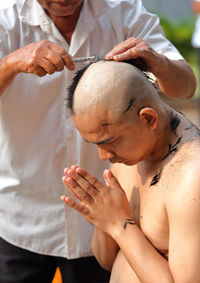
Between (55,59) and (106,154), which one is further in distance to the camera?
(55,59)

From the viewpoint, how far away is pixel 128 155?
209 cm

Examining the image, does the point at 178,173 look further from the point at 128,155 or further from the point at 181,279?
the point at 181,279

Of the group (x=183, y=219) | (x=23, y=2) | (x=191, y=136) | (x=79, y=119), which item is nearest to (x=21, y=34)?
(x=23, y=2)

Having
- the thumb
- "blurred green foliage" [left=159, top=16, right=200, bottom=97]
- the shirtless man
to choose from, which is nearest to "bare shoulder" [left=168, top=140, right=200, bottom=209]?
the shirtless man

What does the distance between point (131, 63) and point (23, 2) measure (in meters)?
0.86

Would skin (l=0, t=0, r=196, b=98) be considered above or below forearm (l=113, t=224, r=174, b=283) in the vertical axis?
above

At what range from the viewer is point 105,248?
7.97 ft

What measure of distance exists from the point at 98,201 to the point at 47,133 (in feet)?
2.52

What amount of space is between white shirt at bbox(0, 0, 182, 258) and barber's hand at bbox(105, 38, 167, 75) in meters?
0.48

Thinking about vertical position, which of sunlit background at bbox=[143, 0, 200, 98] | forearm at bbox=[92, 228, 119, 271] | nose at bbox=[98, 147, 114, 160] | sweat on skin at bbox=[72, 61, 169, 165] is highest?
sweat on skin at bbox=[72, 61, 169, 165]

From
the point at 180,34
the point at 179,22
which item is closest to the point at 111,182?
the point at 180,34

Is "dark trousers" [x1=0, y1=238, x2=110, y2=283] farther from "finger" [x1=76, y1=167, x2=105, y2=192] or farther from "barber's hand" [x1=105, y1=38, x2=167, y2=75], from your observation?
"barber's hand" [x1=105, y1=38, x2=167, y2=75]

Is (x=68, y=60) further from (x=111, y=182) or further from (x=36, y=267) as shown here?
(x=36, y=267)

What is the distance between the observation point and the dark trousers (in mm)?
2902
